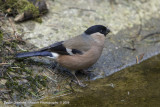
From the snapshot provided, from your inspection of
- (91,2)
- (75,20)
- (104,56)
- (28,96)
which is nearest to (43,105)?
(28,96)

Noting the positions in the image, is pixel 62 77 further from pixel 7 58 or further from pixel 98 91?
pixel 7 58

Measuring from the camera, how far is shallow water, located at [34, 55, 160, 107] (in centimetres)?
423

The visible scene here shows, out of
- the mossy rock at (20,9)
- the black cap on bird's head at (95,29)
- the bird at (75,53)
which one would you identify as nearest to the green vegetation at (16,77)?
the bird at (75,53)

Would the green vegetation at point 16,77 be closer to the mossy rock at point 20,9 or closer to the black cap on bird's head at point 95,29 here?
the mossy rock at point 20,9

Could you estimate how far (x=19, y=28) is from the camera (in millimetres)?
5730

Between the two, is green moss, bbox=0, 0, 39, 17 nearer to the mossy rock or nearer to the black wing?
the mossy rock

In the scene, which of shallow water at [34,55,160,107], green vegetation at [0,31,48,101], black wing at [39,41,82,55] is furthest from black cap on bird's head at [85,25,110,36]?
green vegetation at [0,31,48,101]

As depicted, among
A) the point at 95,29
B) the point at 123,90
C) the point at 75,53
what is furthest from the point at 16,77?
the point at 123,90

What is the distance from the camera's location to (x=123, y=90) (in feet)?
15.4

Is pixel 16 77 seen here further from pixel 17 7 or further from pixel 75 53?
pixel 17 7

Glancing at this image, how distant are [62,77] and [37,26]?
64.2 inches

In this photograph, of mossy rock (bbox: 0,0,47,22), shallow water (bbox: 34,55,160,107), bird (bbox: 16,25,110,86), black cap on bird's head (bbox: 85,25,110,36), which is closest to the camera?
shallow water (bbox: 34,55,160,107)

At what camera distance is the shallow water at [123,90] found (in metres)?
4.23

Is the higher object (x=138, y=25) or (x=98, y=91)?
Result: (x=138, y=25)
